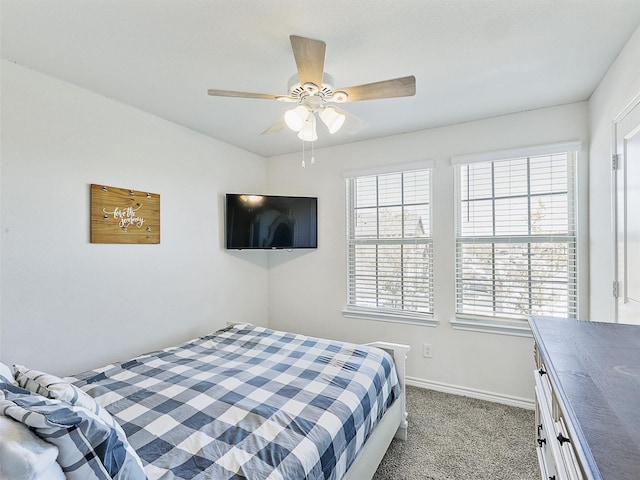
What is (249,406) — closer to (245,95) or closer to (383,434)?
(383,434)

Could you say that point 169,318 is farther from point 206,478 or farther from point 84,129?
point 206,478

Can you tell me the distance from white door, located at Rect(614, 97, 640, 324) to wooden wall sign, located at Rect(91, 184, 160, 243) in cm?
321

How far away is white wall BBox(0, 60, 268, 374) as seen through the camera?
1917 mm

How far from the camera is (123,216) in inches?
96.7

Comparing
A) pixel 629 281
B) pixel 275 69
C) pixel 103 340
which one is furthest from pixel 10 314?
pixel 629 281

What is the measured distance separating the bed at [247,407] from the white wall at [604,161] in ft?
4.62

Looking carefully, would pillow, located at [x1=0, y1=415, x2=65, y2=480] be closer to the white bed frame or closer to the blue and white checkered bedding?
the blue and white checkered bedding

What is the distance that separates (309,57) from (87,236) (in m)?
1.98

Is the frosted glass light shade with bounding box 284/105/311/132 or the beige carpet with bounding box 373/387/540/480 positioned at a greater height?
the frosted glass light shade with bounding box 284/105/311/132

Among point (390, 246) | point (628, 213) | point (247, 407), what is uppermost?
point (628, 213)

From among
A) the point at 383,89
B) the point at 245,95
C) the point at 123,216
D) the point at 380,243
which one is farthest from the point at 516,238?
the point at 123,216

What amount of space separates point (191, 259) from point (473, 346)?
9.02ft

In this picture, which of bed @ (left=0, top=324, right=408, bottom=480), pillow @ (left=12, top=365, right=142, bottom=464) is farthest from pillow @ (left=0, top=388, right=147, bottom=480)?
pillow @ (left=12, top=365, right=142, bottom=464)

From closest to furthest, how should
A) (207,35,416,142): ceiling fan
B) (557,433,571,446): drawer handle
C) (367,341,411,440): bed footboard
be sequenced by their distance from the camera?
(557,433,571,446): drawer handle → (207,35,416,142): ceiling fan → (367,341,411,440): bed footboard
